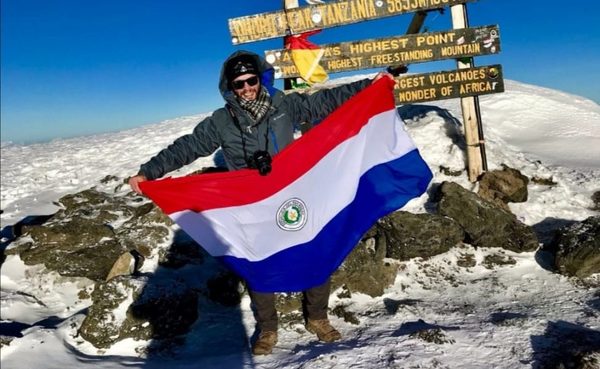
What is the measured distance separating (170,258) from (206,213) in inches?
120

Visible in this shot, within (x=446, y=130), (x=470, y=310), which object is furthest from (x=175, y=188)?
(x=446, y=130)

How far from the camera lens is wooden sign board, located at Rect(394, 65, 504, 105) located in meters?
8.64

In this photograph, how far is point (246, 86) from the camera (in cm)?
459

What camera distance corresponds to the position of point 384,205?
5.11m

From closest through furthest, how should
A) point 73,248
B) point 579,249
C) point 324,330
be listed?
1. point 324,330
2. point 579,249
3. point 73,248

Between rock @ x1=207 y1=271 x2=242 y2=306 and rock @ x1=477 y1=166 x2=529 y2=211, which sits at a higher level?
rock @ x1=477 y1=166 x2=529 y2=211

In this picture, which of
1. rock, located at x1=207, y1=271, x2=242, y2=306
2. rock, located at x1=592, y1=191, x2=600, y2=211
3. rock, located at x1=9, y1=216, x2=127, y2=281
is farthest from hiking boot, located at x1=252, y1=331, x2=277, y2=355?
rock, located at x1=592, y1=191, x2=600, y2=211

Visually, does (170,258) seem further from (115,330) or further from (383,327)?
(383,327)

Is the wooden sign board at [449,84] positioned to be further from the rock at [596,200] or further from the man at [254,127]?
the man at [254,127]

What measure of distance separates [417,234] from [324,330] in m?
2.52

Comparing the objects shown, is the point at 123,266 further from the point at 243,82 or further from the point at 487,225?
the point at 487,225

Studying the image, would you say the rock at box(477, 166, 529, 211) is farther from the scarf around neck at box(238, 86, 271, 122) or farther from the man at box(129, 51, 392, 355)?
the scarf around neck at box(238, 86, 271, 122)

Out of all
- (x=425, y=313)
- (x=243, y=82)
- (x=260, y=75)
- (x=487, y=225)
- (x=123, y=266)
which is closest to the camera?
(x=243, y=82)

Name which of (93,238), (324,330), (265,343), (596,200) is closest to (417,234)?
(324,330)
